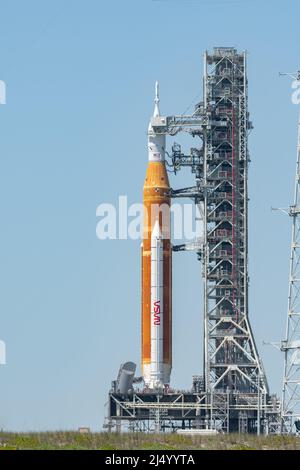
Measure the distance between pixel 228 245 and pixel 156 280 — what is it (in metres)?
6.19

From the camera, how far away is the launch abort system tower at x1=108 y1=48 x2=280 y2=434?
12662cm

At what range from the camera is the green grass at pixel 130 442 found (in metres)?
81.3

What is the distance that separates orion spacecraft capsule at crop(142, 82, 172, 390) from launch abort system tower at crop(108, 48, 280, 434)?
158cm

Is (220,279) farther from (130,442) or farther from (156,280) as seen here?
(130,442)

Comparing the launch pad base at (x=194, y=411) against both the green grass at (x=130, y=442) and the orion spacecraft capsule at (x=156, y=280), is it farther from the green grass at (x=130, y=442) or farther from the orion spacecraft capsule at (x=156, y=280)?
the green grass at (x=130, y=442)

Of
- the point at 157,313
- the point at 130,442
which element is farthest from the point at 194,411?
the point at 130,442

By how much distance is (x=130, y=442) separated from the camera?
278ft

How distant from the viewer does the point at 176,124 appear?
12925 cm

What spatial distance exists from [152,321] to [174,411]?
6.55 m

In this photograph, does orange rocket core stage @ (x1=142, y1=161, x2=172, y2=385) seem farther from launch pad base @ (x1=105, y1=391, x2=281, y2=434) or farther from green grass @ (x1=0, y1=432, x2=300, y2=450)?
green grass @ (x1=0, y1=432, x2=300, y2=450)
